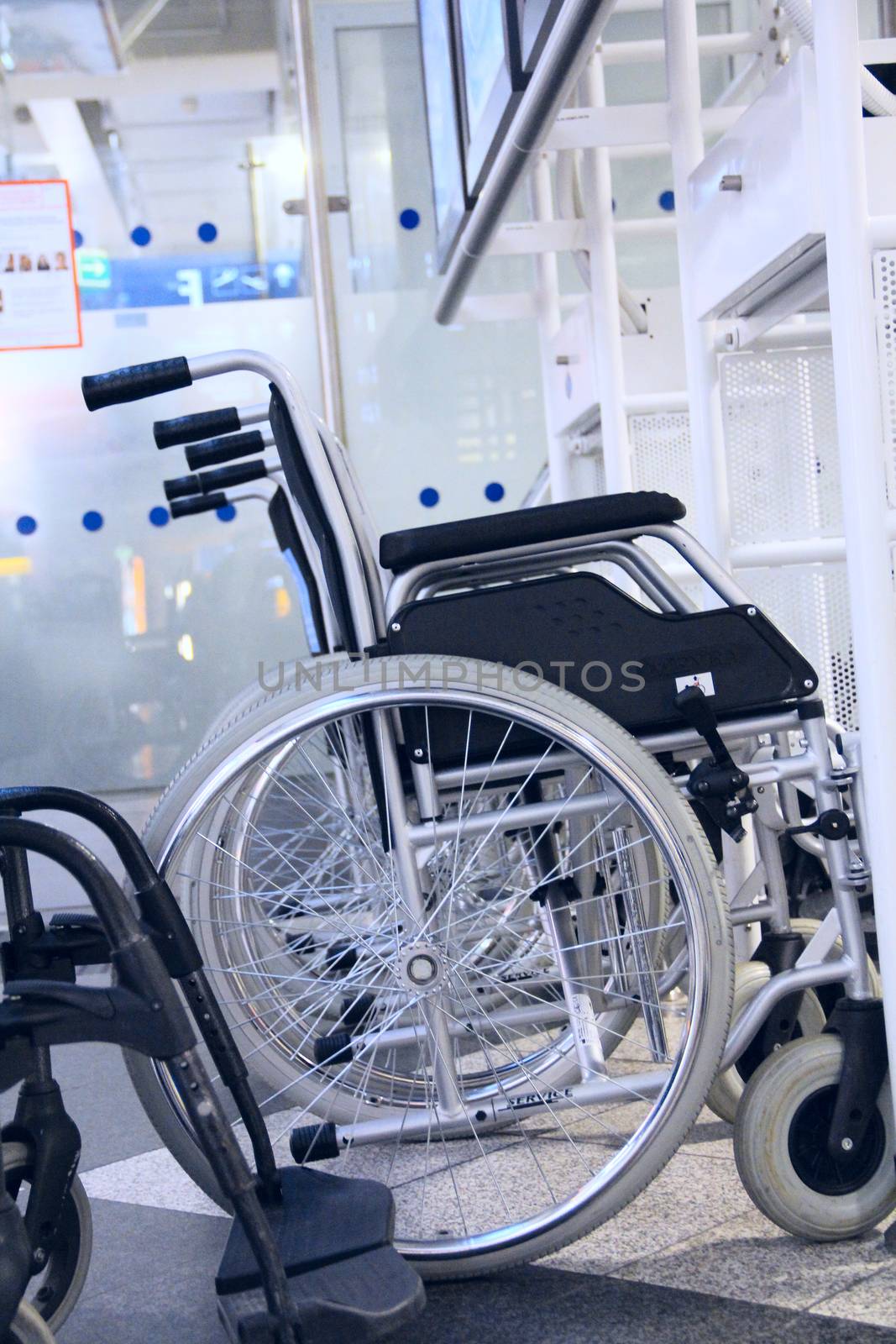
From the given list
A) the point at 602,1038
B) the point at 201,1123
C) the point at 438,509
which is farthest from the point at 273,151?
the point at 201,1123

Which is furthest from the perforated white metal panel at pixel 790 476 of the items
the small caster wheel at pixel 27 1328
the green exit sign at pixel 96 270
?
the green exit sign at pixel 96 270

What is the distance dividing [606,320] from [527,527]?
1.27m

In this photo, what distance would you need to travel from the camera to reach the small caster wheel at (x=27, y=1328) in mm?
951

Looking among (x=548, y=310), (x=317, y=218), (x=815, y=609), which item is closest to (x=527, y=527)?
(x=815, y=609)

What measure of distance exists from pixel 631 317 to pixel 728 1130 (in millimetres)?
1625

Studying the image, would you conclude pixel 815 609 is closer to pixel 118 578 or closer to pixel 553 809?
pixel 553 809

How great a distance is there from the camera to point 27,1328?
96 cm

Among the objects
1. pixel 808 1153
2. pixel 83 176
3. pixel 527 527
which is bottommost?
pixel 808 1153

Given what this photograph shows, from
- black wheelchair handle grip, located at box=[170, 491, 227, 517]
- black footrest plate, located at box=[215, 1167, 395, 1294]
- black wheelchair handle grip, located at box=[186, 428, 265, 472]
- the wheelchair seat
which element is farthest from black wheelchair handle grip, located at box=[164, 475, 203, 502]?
black footrest plate, located at box=[215, 1167, 395, 1294]

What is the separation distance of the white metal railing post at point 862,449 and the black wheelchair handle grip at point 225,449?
38.4 inches

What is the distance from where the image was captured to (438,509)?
12.3 ft

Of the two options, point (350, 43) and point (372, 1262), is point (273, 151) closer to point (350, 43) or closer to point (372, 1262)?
point (350, 43)

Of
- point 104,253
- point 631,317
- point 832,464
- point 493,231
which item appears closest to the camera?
point 832,464

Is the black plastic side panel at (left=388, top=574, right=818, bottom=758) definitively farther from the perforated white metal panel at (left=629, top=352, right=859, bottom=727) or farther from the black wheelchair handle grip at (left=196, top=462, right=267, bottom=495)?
the black wheelchair handle grip at (left=196, top=462, right=267, bottom=495)
